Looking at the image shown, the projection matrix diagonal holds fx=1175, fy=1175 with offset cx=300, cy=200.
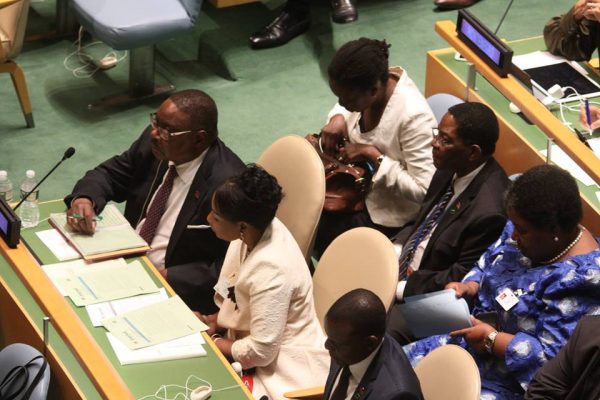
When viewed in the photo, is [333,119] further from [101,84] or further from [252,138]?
[101,84]

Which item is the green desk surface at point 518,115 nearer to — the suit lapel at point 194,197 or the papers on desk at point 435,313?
the papers on desk at point 435,313

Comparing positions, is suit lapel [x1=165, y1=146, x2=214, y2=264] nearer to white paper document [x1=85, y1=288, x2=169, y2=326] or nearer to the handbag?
white paper document [x1=85, y1=288, x2=169, y2=326]

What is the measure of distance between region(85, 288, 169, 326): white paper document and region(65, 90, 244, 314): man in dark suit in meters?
0.29

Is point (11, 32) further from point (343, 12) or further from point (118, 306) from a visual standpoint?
point (118, 306)

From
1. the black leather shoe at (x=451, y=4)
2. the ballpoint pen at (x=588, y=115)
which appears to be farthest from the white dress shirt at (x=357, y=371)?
the black leather shoe at (x=451, y=4)

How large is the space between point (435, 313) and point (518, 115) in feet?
4.42

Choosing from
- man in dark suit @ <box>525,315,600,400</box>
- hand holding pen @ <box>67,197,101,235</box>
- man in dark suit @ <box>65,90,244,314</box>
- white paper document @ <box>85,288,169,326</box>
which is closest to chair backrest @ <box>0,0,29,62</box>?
man in dark suit @ <box>65,90,244,314</box>

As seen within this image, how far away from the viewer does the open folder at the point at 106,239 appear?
14.5 feet

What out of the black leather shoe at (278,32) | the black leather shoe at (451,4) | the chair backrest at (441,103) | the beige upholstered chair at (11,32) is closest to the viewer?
the chair backrest at (441,103)

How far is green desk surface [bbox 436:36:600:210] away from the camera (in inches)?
183

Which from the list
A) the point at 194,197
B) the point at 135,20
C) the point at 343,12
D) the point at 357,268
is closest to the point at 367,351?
the point at 357,268

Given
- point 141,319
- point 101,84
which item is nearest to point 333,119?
point 141,319

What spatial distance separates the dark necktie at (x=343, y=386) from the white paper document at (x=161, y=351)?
0.58 meters

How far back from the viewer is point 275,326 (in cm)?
397
